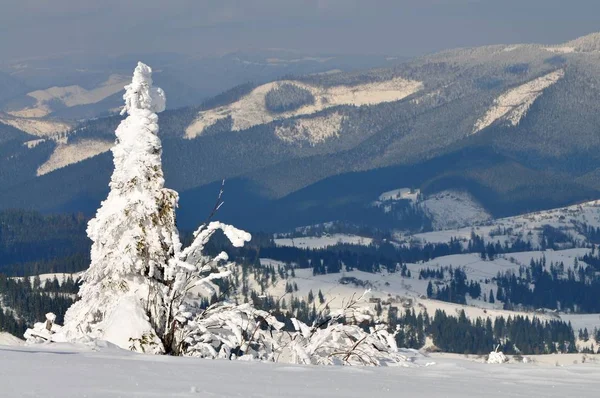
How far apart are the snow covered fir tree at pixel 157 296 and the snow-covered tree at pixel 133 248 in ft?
0.10

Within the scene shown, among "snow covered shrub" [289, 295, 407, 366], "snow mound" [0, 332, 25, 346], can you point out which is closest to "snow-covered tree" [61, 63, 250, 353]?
"snow mound" [0, 332, 25, 346]

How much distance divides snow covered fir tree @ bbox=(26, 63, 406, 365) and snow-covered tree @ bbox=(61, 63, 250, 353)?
30 mm

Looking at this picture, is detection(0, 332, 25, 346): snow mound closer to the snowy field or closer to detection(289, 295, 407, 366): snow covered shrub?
detection(289, 295, 407, 366): snow covered shrub

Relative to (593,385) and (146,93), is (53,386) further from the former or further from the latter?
(146,93)

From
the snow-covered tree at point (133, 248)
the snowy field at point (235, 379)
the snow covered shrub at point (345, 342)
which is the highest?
the snow-covered tree at point (133, 248)

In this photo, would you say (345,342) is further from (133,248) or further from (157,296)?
(133,248)

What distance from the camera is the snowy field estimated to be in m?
20.3

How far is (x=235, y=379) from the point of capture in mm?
23109

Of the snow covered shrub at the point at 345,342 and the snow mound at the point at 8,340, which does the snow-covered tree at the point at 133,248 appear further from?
the snow covered shrub at the point at 345,342

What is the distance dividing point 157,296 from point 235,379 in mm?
11885

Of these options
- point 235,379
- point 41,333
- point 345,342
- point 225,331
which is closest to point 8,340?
point 41,333

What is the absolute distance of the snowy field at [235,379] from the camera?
20.3 m

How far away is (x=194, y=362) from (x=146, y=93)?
14103mm

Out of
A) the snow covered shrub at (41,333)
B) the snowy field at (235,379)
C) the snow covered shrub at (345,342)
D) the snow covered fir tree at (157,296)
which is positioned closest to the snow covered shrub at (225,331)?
the snow covered fir tree at (157,296)
